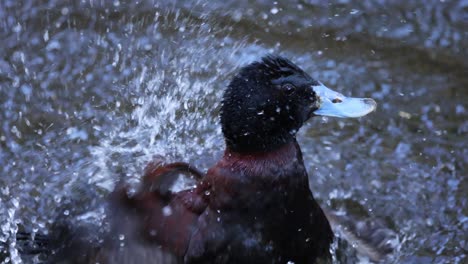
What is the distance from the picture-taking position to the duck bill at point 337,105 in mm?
3465

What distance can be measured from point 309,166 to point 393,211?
525 mm

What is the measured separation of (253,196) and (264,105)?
356 mm

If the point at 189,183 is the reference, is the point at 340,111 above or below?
above

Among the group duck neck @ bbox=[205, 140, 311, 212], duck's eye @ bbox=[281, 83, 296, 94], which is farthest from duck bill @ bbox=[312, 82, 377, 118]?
duck neck @ bbox=[205, 140, 311, 212]

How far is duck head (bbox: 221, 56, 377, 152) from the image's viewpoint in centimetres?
326

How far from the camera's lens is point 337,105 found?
3.50 metres

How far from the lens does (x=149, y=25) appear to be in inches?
213

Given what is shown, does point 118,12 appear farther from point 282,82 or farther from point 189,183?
point 282,82

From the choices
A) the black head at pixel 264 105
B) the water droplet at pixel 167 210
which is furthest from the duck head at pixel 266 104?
the water droplet at pixel 167 210

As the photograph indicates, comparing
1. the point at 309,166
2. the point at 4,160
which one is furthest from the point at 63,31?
the point at 309,166

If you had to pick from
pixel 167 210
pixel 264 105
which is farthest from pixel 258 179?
pixel 167 210

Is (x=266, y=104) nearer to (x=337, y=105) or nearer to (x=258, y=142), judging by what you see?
(x=258, y=142)

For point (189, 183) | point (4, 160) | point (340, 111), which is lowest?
point (4, 160)

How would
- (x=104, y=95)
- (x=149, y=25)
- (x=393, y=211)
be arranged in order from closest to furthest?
(x=393, y=211) < (x=104, y=95) < (x=149, y=25)
